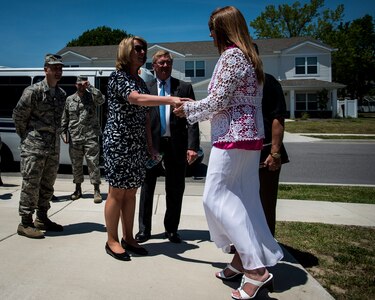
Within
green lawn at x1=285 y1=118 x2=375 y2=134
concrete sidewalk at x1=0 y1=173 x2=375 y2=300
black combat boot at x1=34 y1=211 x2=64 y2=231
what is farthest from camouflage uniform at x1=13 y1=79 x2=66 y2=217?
green lawn at x1=285 y1=118 x2=375 y2=134

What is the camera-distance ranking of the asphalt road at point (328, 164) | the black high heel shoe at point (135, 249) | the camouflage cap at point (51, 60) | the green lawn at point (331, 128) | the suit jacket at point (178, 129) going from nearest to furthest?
the black high heel shoe at point (135, 249) < the suit jacket at point (178, 129) < the camouflage cap at point (51, 60) < the asphalt road at point (328, 164) < the green lawn at point (331, 128)

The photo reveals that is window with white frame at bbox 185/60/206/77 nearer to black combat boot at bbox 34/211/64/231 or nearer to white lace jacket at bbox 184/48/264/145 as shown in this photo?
black combat boot at bbox 34/211/64/231

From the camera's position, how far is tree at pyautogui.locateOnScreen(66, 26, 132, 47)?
56781mm

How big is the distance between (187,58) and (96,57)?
876cm

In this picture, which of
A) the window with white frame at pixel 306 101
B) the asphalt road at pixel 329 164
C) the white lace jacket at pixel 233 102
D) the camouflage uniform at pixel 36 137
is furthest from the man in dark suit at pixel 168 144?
the window with white frame at pixel 306 101

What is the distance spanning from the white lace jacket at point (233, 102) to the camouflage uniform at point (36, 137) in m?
2.18

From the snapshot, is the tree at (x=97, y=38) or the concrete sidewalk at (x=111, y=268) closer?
the concrete sidewalk at (x=111, y=268)

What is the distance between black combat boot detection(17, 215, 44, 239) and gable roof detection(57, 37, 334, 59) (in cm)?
3099

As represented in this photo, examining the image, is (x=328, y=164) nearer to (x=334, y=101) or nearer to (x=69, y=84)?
(x=69, y=84)

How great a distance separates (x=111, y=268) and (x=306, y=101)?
34892 mm

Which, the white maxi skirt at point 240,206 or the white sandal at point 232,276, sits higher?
the white maxi skirt at point 240,206

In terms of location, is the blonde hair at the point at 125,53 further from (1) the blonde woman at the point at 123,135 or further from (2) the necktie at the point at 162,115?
(2) the necktie at the point at 162,115

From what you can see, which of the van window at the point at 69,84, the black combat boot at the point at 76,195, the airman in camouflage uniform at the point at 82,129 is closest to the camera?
the black combat boot at the point at 76,195

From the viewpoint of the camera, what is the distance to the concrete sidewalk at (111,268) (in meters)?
2.89
